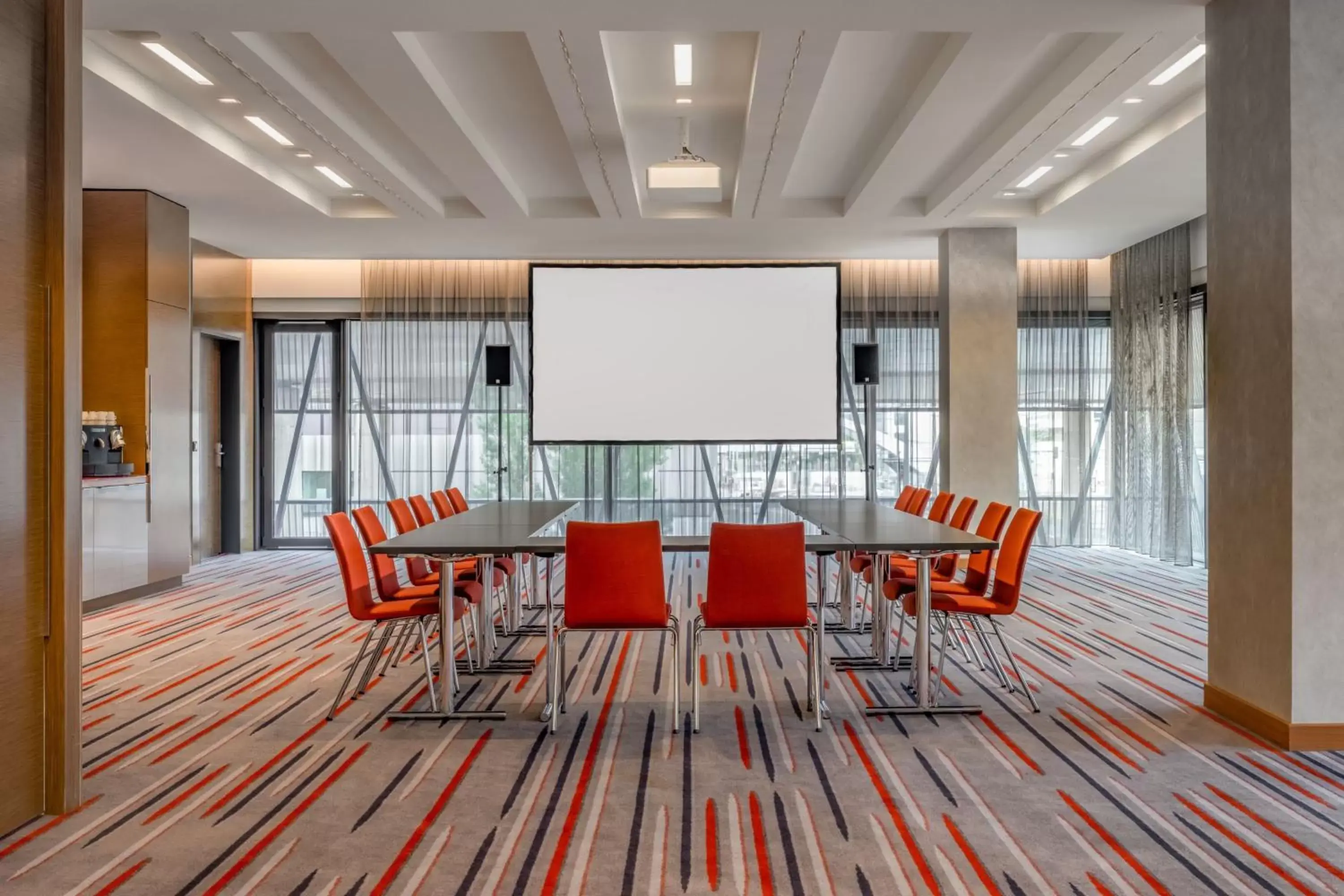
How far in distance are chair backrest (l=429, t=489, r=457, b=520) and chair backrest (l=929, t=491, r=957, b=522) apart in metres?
3.79

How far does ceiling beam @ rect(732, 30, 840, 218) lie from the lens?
4.61 m

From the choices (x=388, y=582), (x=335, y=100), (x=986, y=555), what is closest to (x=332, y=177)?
(x=335, y=100)

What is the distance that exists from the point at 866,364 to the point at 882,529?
4579 mm

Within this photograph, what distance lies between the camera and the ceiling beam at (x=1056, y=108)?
4.73 meters

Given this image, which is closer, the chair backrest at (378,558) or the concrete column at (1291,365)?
the concrete column at (1291,365)

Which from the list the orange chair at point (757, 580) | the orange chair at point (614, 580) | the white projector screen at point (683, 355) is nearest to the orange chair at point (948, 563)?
the orange chair at point (757, 580)

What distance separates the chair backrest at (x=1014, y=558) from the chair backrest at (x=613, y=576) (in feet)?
6.04

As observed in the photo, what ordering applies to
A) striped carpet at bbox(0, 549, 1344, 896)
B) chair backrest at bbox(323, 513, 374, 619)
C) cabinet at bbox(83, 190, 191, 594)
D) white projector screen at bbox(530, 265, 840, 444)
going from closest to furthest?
striped carpet at bbox(0, 549, 1344, 896)
chair backrest at bbox(323, 513, 374, 619)
cabinet at bbox(83, 190, 191, 594)
white projector screen at bbox(530, 265, 840, 444)

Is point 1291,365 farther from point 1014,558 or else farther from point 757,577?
point 757,577

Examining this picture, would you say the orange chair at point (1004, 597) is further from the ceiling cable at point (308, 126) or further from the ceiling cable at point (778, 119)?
the ceiling cable at point (308, 126)

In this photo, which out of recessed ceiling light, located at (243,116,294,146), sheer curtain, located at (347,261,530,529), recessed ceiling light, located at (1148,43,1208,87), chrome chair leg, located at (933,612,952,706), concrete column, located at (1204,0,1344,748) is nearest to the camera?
concrete column, located at (1204,0,1344,748)

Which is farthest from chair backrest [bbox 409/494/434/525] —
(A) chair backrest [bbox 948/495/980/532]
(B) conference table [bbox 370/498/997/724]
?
(A) chair backrest [bbox 948/495/980/532]

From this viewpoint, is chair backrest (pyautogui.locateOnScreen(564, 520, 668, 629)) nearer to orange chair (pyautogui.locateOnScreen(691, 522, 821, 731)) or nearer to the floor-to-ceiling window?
orange chair (pyautogui.locateOnScreen(691, 522, 821, 731))

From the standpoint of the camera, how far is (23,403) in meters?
3.03
